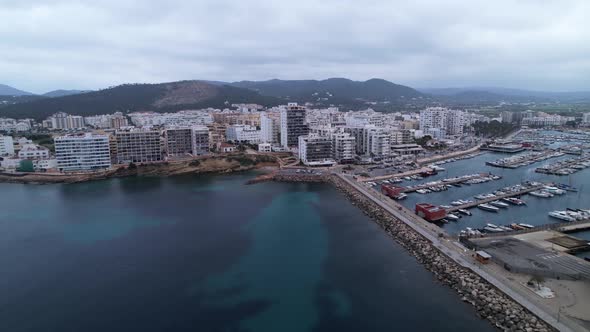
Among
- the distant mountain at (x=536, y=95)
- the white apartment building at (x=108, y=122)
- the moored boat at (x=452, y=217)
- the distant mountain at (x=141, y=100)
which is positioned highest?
the distant mountain at (x=536, y=95)

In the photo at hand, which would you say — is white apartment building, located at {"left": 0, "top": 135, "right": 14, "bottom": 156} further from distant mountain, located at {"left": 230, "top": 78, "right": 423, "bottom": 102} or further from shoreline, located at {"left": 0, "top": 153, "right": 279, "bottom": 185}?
distant mountain, located at {"left": 230, "top": 78, "right": 423, "bottom": 102}

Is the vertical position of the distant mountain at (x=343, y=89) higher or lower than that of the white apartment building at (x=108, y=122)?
higher

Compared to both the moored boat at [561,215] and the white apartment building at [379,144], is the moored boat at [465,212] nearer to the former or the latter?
the moored boat at [561,215]

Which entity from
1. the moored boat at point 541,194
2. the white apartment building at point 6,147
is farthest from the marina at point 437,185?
the white apartment building at point 6,147

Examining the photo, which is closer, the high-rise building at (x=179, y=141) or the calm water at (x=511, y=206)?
the calm water at (x=511, y=206)

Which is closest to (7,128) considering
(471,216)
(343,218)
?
(343,218)

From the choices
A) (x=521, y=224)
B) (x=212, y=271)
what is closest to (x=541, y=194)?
(x=521, y=224)

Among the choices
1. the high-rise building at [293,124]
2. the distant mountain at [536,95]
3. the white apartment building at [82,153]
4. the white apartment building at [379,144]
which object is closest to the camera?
the white apartment building at [82,153]

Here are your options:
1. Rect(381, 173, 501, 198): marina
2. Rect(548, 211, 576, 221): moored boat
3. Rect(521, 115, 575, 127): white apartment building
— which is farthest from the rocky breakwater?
Rect(521, 115, 575, 127): white apartment building
